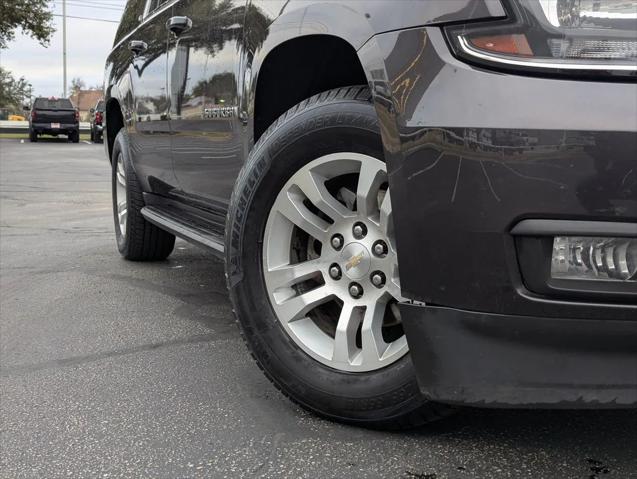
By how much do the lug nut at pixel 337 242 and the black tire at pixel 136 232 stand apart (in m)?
2.83

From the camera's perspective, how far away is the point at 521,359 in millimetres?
1729

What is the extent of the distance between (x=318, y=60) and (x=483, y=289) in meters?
1.10

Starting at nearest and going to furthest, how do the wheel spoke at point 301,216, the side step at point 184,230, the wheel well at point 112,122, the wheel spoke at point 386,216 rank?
the wheel spoke at point 386,216 < the wheel spoke at point 301,216 < the side step at point 184,230 < the wheel well at point 112,122

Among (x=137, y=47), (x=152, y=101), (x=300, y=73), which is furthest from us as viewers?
(x=137, y=47)

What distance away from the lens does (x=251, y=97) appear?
2627 mm

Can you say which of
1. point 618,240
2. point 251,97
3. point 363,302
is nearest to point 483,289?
point 618,240

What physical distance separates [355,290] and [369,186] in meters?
0.33

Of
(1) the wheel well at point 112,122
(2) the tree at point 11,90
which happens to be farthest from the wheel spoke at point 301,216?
(2) the tree at point 11,90

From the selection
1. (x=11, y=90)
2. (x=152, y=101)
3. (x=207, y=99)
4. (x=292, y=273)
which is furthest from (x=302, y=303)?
(x=11, y=90)

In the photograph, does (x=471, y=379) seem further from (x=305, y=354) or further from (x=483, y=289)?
(x=305, y=354)

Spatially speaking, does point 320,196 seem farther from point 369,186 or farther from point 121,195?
point 121,195

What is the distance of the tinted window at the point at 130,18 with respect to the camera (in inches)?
188

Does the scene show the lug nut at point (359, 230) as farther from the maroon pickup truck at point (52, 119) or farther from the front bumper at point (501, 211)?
the maroon pickup truck at point (52, 119)

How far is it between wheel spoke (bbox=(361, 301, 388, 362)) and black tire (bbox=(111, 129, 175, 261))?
2.98m
